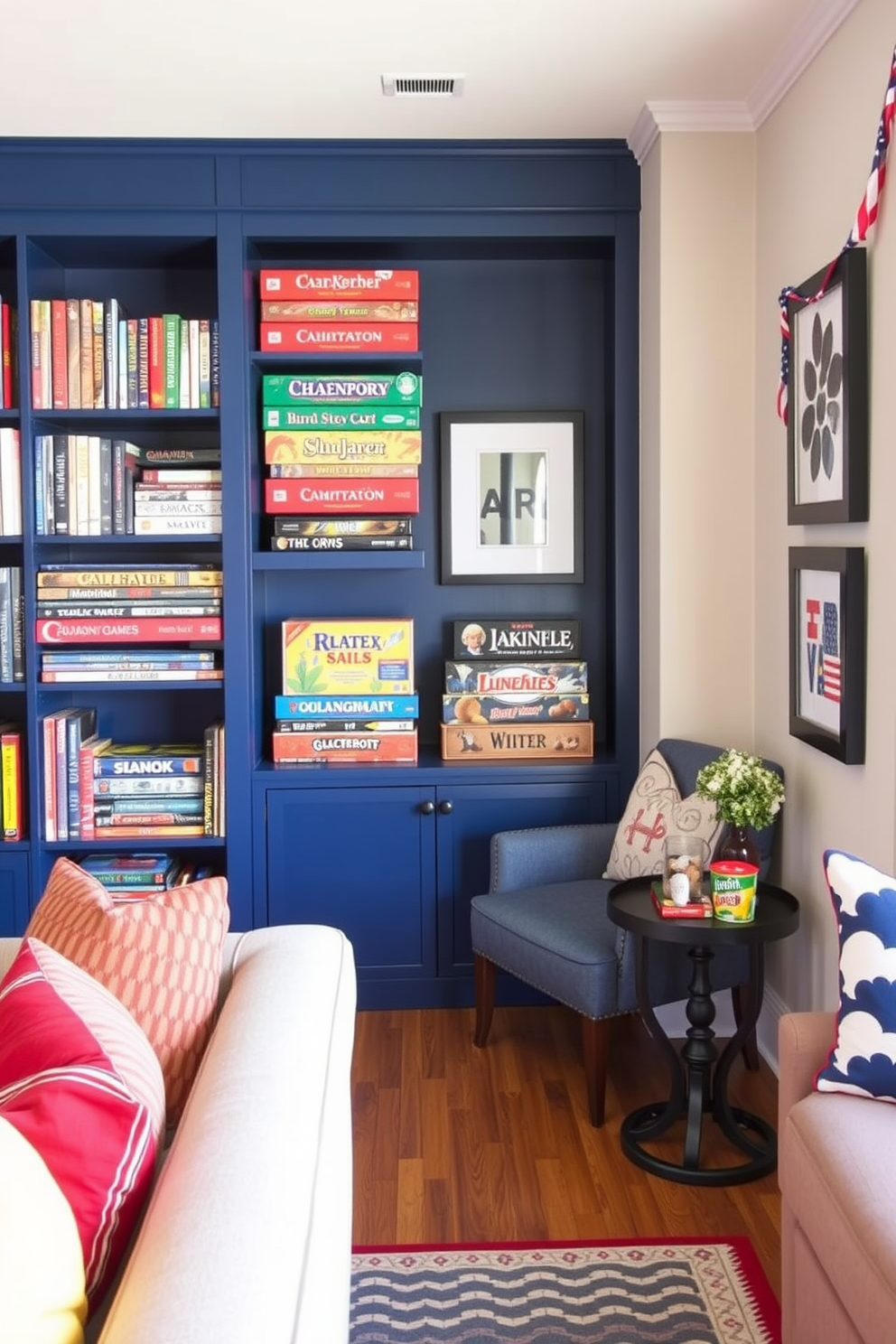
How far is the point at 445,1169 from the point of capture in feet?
9.43

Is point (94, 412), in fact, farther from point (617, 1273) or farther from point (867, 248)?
point (617, 1273)

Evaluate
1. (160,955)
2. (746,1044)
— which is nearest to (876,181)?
(160,955)

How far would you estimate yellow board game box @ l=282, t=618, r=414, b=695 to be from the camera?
12.6 feet

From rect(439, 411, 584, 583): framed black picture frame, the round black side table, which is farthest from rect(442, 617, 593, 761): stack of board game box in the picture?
the round black side table

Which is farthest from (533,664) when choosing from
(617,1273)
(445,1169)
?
(617,1273)

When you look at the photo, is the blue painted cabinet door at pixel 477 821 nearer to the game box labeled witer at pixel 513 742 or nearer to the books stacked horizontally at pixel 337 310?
the game box labeled witer at pixel 513 742

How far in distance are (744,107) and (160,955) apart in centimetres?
276

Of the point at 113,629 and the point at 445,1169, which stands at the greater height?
the point at 113,629

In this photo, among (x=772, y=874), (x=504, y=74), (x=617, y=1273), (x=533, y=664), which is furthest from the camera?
(x=533, y=664)

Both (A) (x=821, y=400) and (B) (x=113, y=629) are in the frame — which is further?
(B) (x=113, y=629)

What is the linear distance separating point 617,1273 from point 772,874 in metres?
1.27

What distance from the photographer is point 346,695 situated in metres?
3.85

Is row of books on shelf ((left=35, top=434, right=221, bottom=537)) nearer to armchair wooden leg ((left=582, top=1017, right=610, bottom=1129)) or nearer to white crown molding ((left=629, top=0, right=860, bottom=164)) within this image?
white crown molding ((left=629, top=0, right=860, bottom=164))

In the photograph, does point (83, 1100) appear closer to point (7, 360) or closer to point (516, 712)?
point (516, 712)
